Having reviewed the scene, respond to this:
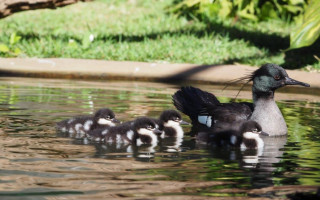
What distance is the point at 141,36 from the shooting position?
52.7 feet

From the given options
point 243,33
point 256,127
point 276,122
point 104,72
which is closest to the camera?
point 256,127

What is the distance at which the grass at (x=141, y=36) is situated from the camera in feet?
46.6

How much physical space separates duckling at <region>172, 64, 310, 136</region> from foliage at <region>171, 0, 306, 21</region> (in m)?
8.93

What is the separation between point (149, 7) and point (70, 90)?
8.65 meters

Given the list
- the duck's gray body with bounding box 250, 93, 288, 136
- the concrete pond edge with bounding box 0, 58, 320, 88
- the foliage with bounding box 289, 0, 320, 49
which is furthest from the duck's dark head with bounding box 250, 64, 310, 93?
the concrete pond edge with bounding box 0, 58, 320, 88

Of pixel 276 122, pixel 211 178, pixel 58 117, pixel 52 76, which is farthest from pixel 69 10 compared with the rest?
pixel 211 178

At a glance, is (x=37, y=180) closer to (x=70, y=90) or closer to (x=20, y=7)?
(x=70, y=90)

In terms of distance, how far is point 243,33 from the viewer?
1662 centimetres

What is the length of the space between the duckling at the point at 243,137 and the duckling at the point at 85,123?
125cm

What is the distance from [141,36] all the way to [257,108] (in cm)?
835

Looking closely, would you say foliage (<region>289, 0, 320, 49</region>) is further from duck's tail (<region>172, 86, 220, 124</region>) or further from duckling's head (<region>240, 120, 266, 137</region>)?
duck's tail (<region>172, 86, 220, 124</region>)

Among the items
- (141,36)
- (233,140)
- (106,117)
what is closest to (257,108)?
(233,140)

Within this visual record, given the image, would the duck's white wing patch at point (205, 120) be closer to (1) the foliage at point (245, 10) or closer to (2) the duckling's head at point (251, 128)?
(2) the duckling's head at point (251, 128)

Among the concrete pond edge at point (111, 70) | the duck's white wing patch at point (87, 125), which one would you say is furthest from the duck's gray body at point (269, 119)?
the concrete pond edge at point (111, 70)
